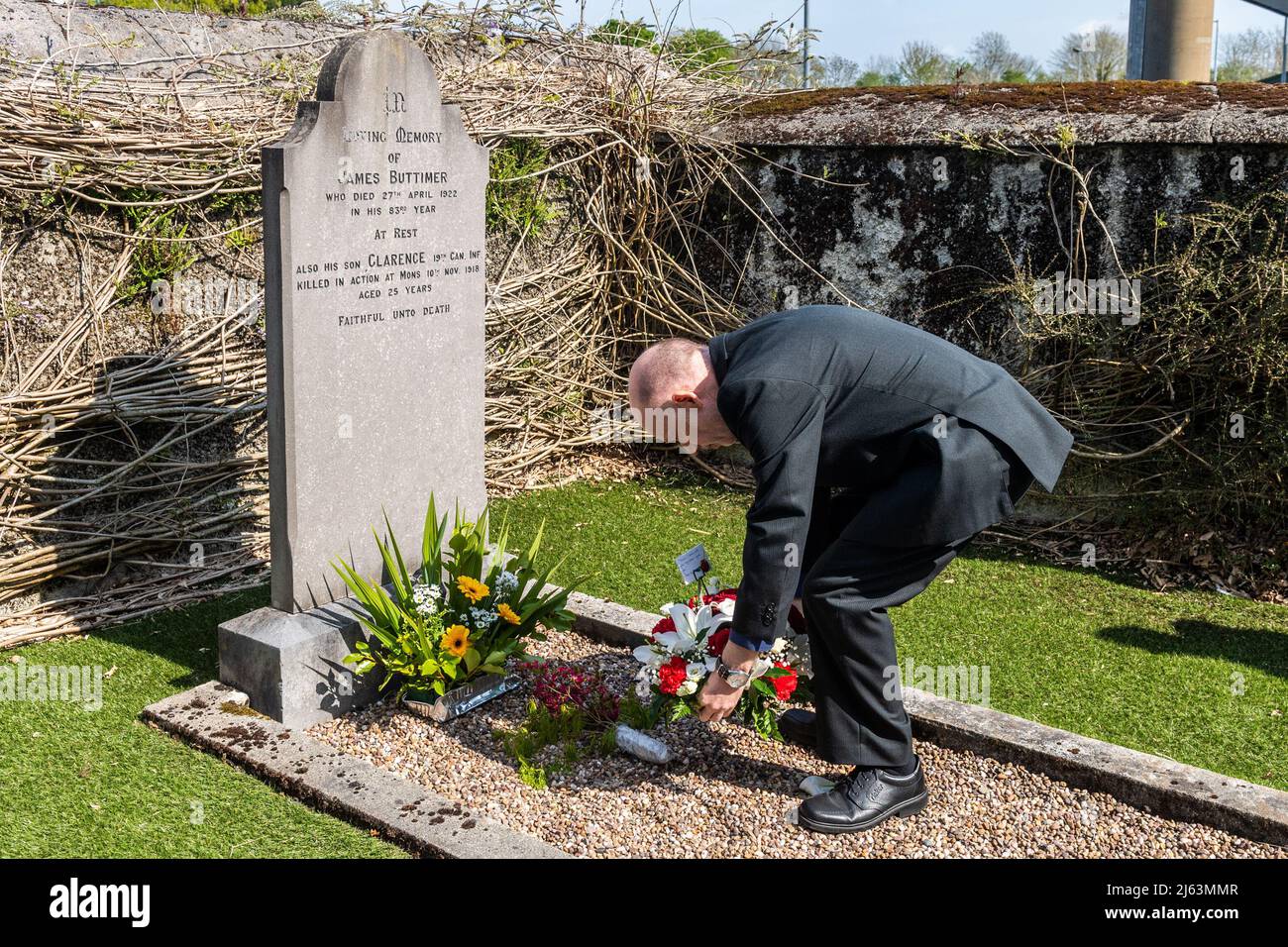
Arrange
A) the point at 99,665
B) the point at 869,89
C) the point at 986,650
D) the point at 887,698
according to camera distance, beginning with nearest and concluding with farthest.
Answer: the point at 887,698 → the point at 99,665 → the point at 986,650 → the point at 869,89

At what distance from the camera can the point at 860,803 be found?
11.1ft

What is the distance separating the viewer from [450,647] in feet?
13.3

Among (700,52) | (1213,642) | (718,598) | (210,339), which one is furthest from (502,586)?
(700,52)

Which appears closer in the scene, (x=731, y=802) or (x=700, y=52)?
(x=731, y=802)

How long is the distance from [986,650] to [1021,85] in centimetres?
346

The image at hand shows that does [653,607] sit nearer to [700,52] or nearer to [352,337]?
[352,337]

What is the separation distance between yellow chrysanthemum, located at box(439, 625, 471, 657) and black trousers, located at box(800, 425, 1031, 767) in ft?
4.19

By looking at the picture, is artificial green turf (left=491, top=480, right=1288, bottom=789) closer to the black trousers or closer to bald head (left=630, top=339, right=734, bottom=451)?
the black trousers

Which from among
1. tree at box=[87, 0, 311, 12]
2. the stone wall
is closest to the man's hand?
the stone wall

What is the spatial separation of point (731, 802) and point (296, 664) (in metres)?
1.49

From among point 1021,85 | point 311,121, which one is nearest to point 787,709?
point 311,121

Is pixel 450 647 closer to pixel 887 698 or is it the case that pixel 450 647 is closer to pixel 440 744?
pixel 440 744

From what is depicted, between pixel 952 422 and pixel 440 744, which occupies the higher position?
pixel 952 422

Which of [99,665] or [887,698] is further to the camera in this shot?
[99,665]
